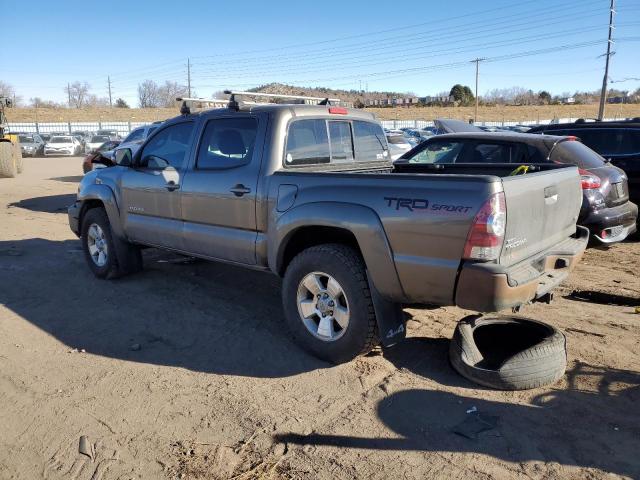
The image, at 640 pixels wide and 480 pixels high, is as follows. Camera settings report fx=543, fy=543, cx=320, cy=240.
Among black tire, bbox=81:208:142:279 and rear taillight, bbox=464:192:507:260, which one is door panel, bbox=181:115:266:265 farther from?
rear taillight, bbox=464:192:507:260

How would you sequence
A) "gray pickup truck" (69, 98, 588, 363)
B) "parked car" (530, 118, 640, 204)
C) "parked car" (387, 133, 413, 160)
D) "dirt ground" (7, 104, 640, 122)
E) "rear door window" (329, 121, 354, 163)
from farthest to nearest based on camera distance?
"dirt ground" (7, 104, 640, 122) < "parked car" (387, 133, 413, 160) < "parked car" (530, 118, 640, 204) < "rear door window" (329, 121, 354, 163) < "gray pickup truck" (69, 98, 588, 363)

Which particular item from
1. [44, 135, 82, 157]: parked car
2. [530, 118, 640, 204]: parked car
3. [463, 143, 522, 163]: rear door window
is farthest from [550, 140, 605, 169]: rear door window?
[44, 135, 82, 157]: parked car

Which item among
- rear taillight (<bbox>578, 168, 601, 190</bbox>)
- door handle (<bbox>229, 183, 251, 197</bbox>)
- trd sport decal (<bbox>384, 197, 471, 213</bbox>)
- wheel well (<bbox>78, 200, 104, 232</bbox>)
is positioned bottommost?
wheel well (<bbox>78, 200, 104, 232</bbox>)

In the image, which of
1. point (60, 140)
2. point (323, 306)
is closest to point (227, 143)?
point (323, 306)

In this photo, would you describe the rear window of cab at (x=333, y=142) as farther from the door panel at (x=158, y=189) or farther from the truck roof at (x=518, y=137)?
the truck roof at (x=518, y=137)

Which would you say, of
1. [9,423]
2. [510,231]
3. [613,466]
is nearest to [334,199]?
[510,231]

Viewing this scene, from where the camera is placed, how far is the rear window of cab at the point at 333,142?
4.70 metres

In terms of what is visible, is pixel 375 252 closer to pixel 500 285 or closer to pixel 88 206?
pixel 500 285

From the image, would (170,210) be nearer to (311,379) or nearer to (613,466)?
(311,379)

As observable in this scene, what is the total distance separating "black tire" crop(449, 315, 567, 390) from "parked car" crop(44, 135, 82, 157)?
35.1m

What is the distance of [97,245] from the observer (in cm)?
664

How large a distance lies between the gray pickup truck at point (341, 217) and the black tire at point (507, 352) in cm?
43

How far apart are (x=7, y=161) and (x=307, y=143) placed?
59.2 feet

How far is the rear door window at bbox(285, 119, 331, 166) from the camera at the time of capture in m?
4.65
